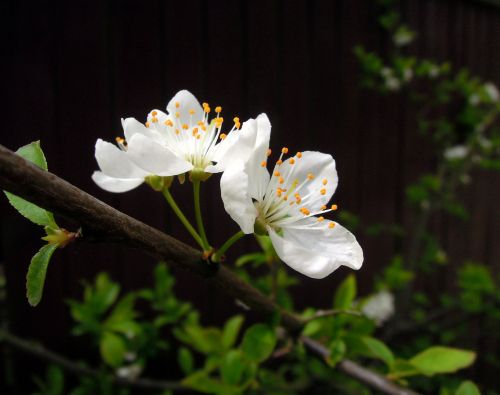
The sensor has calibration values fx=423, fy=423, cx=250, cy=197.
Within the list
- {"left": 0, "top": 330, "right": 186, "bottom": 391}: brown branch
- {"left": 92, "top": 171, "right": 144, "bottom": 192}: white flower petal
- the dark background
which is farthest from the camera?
the dark background

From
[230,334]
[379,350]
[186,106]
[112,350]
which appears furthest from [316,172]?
[112,350]

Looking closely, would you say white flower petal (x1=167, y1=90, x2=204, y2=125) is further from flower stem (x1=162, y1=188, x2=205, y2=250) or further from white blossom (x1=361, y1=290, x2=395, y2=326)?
white blossom (x1=361, y1=290, x2=395, y2=326)

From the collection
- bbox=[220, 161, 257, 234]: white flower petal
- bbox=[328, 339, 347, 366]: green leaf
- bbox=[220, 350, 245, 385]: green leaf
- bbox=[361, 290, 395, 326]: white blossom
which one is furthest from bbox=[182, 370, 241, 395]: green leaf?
bbox=[361, 290, 395, 326]: white blossom

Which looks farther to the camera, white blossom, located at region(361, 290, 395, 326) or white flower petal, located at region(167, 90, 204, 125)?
white blossom, located at region(361, 290, 395, 326)

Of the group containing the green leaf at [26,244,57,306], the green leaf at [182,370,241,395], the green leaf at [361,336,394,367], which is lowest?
the green leaf at [182,370,241,395]

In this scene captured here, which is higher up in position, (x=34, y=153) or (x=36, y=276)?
(x=34, y=153)

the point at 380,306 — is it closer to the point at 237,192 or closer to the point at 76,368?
the point at 76,368

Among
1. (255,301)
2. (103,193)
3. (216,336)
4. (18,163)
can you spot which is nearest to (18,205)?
(18,163)
